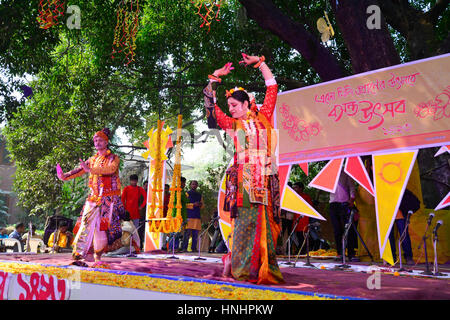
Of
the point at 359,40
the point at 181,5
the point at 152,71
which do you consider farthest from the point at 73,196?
the point at 359,40

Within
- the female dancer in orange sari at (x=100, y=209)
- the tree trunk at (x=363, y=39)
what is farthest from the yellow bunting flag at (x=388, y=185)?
the female dancer in orange sari at (x=100, y=209)

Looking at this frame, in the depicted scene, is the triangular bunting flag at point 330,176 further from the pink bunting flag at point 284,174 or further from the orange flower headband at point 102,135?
the orange flower headband at point 102,135

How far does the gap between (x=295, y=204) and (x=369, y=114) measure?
1.61 metres

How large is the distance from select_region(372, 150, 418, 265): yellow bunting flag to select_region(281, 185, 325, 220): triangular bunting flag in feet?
2.96

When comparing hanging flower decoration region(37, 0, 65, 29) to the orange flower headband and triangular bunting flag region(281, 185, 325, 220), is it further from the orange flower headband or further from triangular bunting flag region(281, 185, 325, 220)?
triangular bunting flag region(281, 185, 325, 220)

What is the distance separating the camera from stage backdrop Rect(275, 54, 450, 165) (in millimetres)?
5426

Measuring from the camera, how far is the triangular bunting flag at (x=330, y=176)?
617 cm

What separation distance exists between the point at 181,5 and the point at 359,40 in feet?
16.4

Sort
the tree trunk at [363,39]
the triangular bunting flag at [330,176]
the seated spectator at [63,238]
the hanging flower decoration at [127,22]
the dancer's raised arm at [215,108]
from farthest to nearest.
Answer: the seated spectator at [63,238] → the tree trunk at [363,39] → the hanging flower decoration at [127,22] → the triangular bunting flag at [330,176] → the dancer's raised arm at [215,108]

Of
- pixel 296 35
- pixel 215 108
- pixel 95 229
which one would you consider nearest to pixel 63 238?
pixel 95 229

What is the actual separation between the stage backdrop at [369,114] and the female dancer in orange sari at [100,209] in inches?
104

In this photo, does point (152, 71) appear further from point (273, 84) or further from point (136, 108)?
point (273, 84)

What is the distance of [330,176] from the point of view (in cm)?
623
